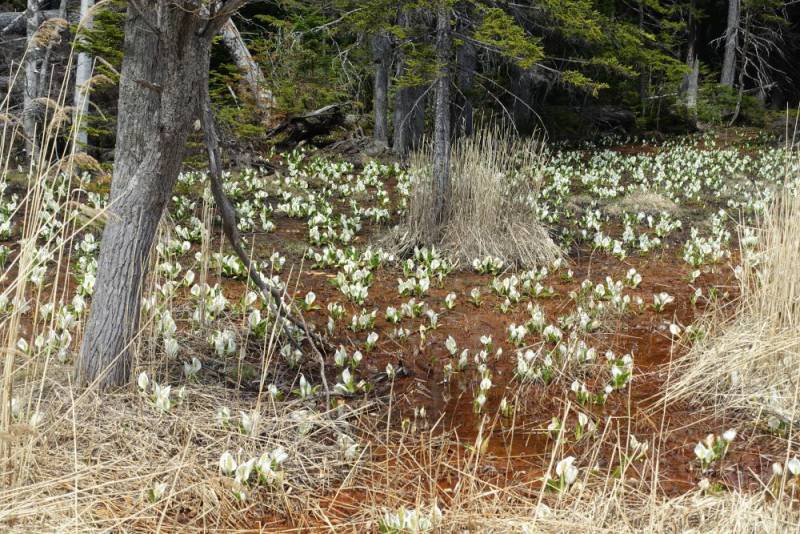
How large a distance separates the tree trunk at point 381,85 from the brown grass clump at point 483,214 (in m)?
5.93

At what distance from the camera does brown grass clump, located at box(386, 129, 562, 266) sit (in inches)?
280

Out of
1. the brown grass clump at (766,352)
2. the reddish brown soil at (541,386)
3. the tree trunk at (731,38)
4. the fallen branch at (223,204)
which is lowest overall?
the reddish brown soil at (541,386)

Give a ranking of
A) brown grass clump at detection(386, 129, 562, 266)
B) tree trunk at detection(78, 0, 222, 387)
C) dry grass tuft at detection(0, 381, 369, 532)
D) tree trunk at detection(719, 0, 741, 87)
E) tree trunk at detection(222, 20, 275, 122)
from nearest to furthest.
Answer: dry grass tuft at detection(0, 381, 369, 532), tree trunk at detection(78, 0, 222, 387), brown grass clump at detection(386, 129, 562, 266), tree trunk at detection(222, 20, 275, 122), tree trunk at detection(719, 0, 741, 87)

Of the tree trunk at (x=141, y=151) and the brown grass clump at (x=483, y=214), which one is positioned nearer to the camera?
the tree trunk at (x=141, y=151)

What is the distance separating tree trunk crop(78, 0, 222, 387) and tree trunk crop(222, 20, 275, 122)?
10163 millimetres

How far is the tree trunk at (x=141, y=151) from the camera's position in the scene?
3.23 meters

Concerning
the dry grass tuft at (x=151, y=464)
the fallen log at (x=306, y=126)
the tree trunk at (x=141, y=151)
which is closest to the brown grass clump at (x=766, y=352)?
the dry grass tuft at (x=151, y=464)

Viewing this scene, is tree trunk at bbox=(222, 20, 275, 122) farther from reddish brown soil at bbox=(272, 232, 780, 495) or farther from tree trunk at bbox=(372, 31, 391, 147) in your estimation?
reddish brown soil at bbox=(272, 232, 780, 495)

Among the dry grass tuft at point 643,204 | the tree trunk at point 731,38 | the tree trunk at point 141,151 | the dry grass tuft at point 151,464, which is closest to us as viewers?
the dry grass tuft at point 151,464

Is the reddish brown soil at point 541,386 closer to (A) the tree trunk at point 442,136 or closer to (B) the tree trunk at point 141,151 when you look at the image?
(A) the tree trunk at point 442,136

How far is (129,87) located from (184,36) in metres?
0.36

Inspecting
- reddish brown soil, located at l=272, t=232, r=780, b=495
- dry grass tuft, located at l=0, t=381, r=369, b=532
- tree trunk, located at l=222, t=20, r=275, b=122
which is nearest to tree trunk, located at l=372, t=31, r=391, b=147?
tree trunk, located at l=222, t=20, r=275, b=122

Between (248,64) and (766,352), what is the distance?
11301 millimetres

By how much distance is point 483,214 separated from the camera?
23.5ft
